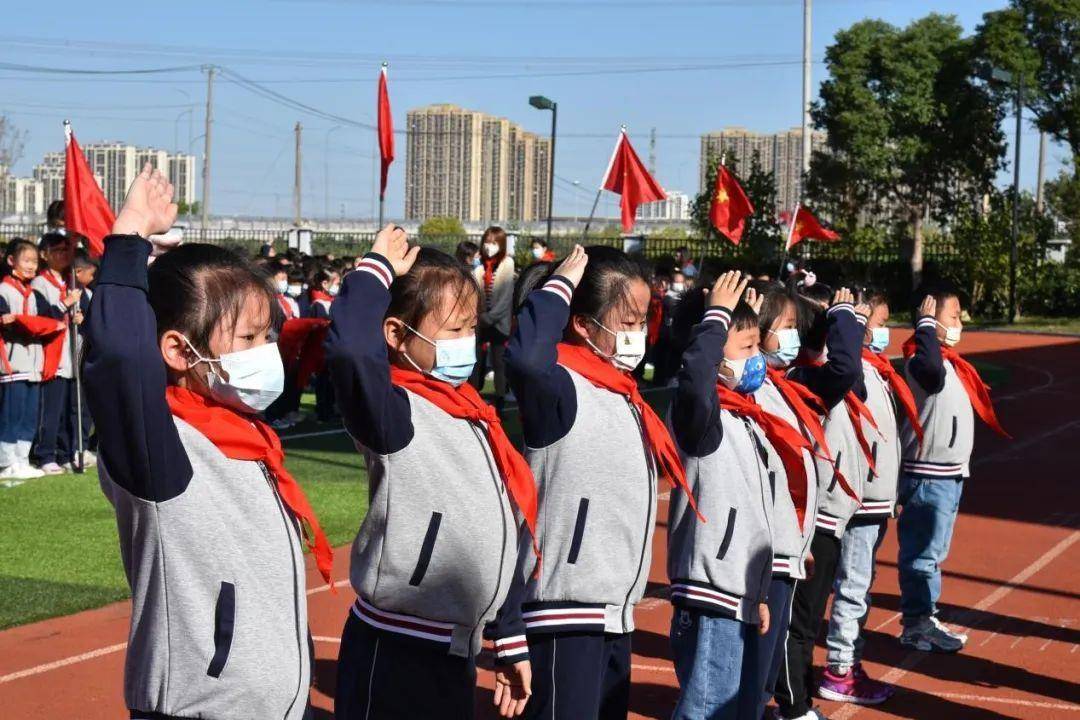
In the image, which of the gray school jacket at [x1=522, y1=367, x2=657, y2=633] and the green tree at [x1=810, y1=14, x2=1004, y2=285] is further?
the green tree at [x1=810, y1=14, x2=1004, y2=285]

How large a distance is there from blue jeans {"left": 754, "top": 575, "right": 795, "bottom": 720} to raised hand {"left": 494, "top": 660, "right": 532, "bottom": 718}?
4.41ft

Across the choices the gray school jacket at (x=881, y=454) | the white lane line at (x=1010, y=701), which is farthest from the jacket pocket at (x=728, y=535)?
the white lane line at (x=1010, y=701)

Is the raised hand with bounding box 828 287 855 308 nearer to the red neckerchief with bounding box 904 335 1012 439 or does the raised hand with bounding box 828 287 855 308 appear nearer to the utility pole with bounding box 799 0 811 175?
the red neckerchief with bounding box 904 335 1012 439

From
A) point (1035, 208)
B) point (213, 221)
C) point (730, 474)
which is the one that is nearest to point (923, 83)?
point (1035, 208)

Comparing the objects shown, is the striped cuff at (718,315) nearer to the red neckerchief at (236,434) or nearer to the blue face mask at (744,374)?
the blue face mask at (744,374)

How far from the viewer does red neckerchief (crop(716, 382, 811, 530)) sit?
4863mm

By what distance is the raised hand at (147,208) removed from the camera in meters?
2.93

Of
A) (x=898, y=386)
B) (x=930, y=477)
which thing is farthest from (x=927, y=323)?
(x=930, y=477)

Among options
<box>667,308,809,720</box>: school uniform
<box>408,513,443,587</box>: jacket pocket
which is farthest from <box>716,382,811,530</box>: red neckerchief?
<box>408,513,443,587</box>: jacket pocket

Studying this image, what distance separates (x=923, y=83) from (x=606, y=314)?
1527 inches

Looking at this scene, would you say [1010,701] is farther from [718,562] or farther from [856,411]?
[718,562]

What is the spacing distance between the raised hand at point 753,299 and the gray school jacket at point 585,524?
3.36 feet

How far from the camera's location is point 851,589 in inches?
264

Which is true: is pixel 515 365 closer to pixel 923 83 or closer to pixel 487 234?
pixel 487 234
